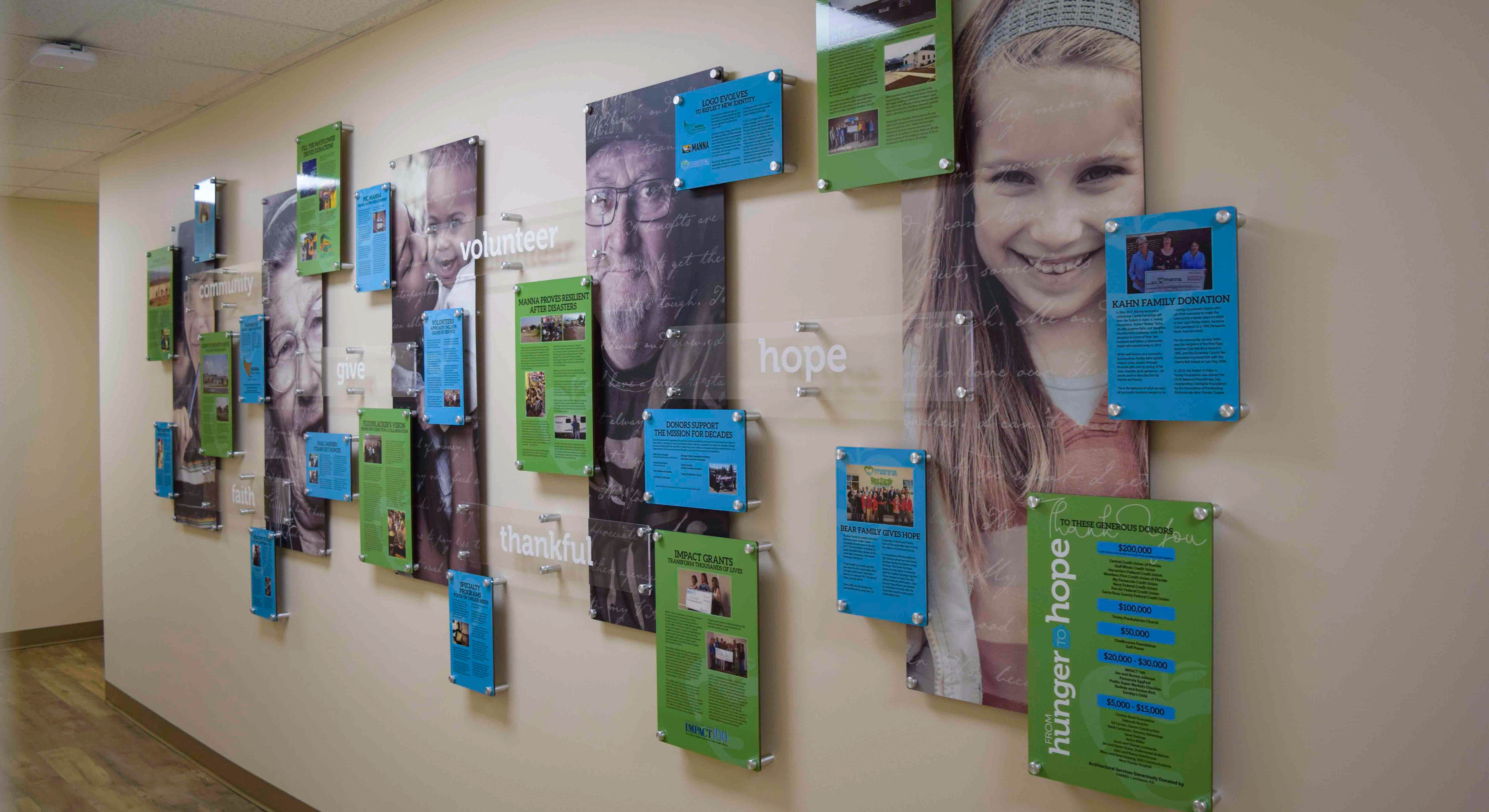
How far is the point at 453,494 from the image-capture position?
2.81 meters

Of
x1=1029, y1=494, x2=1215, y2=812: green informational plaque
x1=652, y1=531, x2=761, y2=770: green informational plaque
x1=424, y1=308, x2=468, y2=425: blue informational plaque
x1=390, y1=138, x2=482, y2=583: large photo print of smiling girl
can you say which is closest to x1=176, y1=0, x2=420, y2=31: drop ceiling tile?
x1=390, y1=138, x2=482, y2=583: large photo print of smiling girl

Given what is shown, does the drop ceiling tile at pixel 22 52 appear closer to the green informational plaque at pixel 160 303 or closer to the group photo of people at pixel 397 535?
the green informational plaque at pixel 160 303

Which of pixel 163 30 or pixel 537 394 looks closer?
pixel 537 394

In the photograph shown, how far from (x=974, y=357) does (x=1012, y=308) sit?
11 centimetres

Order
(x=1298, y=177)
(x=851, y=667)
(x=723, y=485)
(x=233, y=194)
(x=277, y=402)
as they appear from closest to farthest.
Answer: (x=1298, y=177) < (x=851, y=667) < (x=723, y=485) < (x=277, y=402) < (x=233, y=194)

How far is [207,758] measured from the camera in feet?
13.3

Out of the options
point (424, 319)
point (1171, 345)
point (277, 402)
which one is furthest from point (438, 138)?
point (1171, 345)

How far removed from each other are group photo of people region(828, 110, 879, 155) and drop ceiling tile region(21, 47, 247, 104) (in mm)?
2817

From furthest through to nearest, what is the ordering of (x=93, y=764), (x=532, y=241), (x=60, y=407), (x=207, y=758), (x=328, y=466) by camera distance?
(x=60, y=407) → (x=93, y=764) → (x=207, y=758) → (x=328, y=466) → (x=532, y=241)

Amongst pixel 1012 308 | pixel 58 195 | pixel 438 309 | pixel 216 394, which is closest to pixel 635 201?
pixel 438 309

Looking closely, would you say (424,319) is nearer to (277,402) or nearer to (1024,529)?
(277,402)

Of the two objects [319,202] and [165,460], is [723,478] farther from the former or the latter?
[165,460]

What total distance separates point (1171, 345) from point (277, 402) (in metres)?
3.29

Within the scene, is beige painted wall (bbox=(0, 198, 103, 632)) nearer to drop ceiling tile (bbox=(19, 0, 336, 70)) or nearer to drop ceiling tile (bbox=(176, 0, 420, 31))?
drop ceiling tile (bbox=(19, 0, 336, 70))
